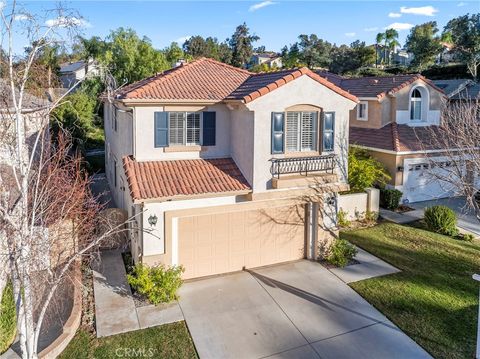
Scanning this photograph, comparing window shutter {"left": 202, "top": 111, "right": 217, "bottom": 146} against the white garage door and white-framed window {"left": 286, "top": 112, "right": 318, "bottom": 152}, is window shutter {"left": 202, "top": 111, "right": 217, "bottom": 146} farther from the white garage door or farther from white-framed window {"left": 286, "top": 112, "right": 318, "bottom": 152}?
the white garage door

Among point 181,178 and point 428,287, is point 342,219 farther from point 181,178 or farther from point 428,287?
point 181,178

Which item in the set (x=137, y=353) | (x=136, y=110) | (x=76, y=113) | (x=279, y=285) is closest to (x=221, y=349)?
(x=137, y=353)

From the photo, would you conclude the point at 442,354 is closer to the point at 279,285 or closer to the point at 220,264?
the point at 279,285

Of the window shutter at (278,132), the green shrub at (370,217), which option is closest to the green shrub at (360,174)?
the green shrub at (370,217)

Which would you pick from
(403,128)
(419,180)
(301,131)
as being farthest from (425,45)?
(301,131)

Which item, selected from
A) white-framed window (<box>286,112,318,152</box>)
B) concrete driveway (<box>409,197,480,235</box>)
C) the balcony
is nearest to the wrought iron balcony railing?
the balcony
